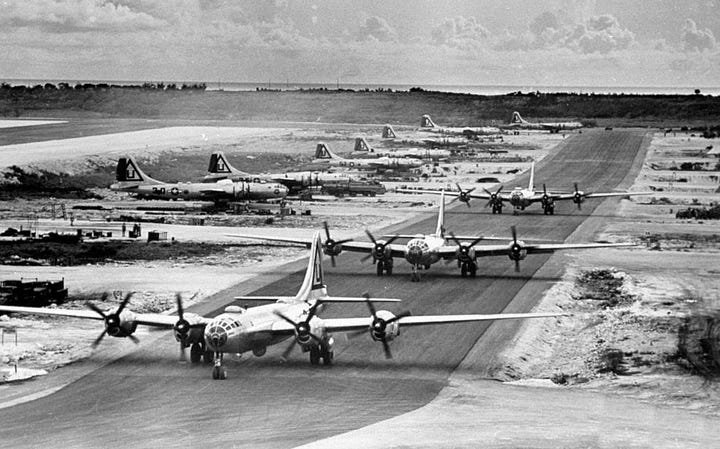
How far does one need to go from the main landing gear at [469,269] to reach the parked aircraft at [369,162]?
85.3 m

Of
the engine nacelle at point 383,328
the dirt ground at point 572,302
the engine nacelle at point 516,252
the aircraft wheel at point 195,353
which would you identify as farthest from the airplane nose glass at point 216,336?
the engine nacelle at point 516,252

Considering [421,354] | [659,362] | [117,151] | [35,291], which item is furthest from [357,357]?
[117,151]

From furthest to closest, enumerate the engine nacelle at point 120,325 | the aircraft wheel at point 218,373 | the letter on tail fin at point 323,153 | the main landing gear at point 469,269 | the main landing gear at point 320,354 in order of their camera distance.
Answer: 1. the letter on tail fin at point 323,153
2. the main landing gear at point 469,269
3. the main landing gear at point 320,354
4. the engine nacelle at point 120,325
5. the aircraft wheel at point 218,373

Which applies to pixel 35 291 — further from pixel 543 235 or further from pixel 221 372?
pixel 543 235

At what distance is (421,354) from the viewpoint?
5278cm

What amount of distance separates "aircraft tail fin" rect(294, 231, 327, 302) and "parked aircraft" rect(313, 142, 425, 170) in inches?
4184

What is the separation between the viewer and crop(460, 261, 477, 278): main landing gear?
74.9m

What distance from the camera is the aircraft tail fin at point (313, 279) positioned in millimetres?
52294

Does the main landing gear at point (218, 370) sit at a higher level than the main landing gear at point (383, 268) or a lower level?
lower

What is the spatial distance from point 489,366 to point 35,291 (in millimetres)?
28388

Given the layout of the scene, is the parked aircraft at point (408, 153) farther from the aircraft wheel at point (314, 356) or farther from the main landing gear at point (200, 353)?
the main landing gear at point (200, 353)

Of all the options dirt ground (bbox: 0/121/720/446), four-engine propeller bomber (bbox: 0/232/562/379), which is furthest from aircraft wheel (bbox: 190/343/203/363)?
dirt ground (bbox: 0/121/720/446)

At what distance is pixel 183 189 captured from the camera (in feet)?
386

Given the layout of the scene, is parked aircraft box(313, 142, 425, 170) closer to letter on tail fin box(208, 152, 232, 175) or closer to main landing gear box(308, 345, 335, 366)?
letter on tail fin box(208, 152, 232, 175)
